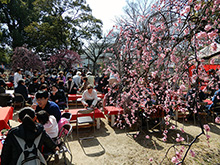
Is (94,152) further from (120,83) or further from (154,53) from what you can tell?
(154,53)

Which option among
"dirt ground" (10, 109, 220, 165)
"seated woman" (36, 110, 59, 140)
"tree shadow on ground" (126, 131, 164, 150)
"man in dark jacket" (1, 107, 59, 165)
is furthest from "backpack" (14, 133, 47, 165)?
"tree shadow on ground" (126, 131, 164, 150)

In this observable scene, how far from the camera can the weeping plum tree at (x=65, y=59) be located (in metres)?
20.1

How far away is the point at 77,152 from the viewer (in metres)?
3.61

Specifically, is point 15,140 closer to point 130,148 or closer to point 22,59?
point 130,148

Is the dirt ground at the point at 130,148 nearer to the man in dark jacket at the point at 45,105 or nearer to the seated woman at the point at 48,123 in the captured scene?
the seated woman at the point at 48,123

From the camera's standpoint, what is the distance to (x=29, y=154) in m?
2.00

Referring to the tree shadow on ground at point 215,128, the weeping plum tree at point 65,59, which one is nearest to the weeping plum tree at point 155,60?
the tree shadow on ground at point 215,128

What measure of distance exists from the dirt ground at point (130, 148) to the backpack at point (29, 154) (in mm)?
1335

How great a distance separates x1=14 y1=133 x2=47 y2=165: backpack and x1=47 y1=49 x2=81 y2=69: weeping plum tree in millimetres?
19079

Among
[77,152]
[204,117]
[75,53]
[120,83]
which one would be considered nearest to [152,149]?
[77,152]

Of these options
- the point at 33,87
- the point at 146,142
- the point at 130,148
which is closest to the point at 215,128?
the point at 146,142

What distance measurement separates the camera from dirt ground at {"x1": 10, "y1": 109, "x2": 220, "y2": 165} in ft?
10.8

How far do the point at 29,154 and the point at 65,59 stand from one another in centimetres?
1922

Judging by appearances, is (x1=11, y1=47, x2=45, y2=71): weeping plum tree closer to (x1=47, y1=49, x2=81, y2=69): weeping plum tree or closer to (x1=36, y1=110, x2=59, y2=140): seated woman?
(x1=47, y1=49, x2=81, y2=69): weeping plum tree
